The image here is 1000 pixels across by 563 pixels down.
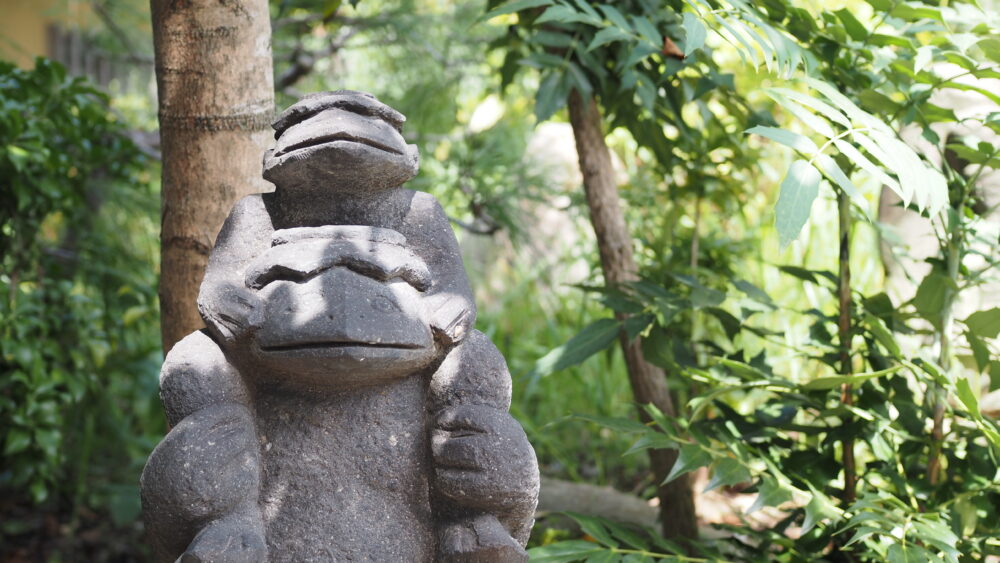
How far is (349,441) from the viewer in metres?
1.51

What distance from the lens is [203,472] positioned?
139 centimetres

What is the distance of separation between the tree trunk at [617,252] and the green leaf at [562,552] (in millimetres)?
636

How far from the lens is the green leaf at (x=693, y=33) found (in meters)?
1.51

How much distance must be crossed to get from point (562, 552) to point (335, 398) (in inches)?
27.3

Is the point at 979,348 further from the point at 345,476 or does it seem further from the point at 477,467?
the point at 345,476

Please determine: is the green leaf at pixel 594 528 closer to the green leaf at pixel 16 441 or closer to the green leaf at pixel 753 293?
the green leaf at pixel 753 293

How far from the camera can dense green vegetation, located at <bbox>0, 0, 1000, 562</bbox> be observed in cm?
184

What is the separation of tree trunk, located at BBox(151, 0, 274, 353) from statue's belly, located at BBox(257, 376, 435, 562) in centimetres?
63

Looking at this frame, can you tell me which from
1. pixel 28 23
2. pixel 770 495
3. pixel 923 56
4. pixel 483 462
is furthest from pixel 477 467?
pixel 28 23

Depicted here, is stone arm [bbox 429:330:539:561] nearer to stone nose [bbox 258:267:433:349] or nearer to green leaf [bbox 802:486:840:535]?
stone nose [bbox 258:267:433:349]

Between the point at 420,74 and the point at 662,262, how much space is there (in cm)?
155

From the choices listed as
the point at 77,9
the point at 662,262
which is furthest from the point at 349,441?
the point at 77,9

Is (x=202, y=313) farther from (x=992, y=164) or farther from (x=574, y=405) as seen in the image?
(x=574, y=405)

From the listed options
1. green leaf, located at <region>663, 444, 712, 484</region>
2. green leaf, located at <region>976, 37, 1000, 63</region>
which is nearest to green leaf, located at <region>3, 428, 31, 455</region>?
green leaf, located at <region>663, 444, 712, 484</region>
